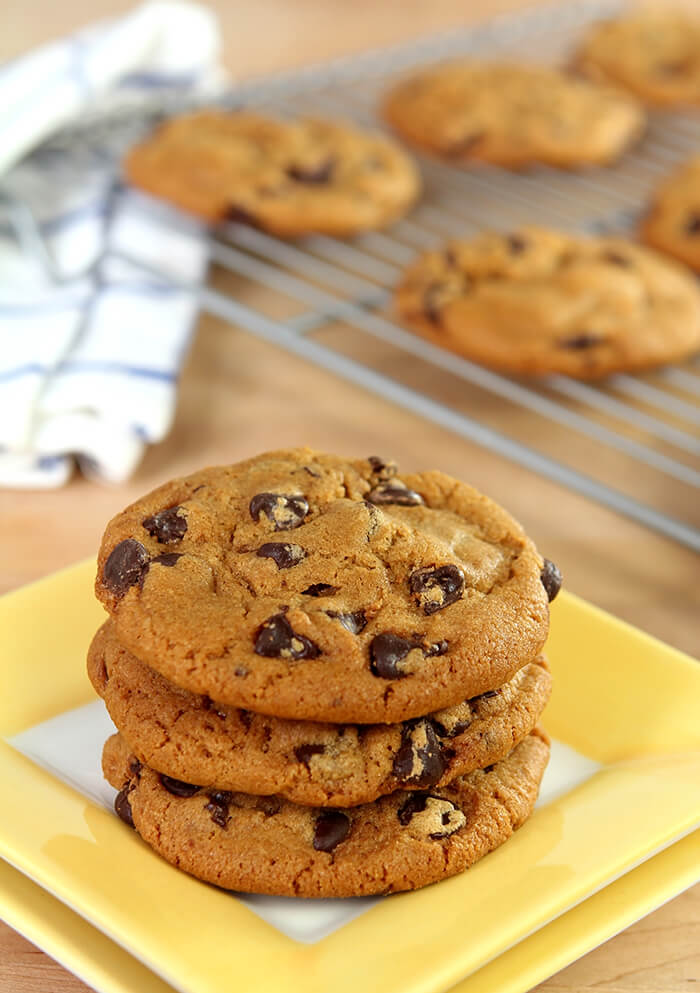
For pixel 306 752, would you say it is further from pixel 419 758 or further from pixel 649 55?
pixel 649 55

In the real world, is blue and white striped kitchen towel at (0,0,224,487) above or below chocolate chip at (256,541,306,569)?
below

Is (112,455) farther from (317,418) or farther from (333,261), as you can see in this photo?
(333,261)

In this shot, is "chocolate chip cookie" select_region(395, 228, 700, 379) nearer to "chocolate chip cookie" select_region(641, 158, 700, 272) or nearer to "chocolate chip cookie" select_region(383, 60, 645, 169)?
"chocolate chip cookie" select_region(641, 158, 700, 272)

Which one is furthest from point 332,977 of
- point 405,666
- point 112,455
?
point 112,455

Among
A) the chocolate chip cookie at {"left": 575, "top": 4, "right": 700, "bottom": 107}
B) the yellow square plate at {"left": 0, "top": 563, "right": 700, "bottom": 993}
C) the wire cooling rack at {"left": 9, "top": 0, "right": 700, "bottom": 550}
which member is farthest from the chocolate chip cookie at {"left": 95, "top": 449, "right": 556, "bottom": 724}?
the chocolate chip cookie at {"left": 575, "top": 4, "right": 700, "bottom": 107}

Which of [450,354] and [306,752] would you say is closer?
[306,752]

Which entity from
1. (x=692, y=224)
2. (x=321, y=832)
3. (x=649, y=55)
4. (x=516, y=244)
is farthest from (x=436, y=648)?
(x=649, y=55)

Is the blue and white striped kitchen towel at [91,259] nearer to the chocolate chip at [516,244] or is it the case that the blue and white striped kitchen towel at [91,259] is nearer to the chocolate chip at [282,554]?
the chocolate chip at [516,244]

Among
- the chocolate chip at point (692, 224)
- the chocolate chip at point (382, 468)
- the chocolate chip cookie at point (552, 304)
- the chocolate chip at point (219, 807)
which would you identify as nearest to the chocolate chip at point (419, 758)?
the chocolate chip at point (219, 807)
